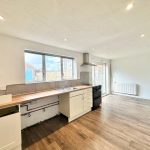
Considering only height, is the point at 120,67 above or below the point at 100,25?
below

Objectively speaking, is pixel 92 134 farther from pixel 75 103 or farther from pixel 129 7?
pixel 129 7

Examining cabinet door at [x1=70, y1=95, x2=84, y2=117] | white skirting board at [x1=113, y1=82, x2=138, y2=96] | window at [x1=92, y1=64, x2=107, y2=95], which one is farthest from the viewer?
window at [x1=92, y1=64, x2=107, y2=95]

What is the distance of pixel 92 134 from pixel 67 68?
2.59 metres

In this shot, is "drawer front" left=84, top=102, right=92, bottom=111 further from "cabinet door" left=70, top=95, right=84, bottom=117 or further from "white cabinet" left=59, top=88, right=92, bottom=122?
"cabinet door" left=70, top=95, right=84, bottom=117

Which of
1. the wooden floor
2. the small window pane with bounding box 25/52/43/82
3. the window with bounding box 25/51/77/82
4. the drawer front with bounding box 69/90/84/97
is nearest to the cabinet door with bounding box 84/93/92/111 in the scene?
the drawer front with bounding box 69/90/84/97

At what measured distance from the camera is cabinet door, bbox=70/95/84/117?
3.19 m

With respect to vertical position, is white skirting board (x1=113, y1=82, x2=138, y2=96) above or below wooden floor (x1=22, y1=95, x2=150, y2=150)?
above

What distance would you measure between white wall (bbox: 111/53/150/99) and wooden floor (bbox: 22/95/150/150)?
94.0 inches

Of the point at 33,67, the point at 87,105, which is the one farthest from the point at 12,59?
the point at 87,105

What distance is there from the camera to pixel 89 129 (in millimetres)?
2697

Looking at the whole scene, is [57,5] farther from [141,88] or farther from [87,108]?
[141,88]

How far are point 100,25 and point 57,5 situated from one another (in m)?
0.99

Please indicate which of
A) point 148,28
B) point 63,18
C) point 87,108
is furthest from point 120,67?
point 63,18

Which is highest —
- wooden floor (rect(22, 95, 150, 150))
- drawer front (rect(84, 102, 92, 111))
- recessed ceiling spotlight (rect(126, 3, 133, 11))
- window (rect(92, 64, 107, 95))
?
recessed ceiling spotlight (rect(126, 3, 133, 11))
